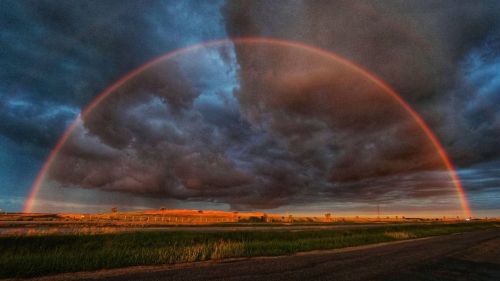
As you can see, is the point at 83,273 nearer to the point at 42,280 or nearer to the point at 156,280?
the point at 42,280

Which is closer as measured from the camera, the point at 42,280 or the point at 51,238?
the point at 42,280

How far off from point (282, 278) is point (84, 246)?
16.8 metres

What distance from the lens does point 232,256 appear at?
20312mm

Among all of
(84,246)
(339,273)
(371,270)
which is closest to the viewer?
(339,273)

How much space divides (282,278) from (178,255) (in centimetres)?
874

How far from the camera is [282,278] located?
11922 millimetres

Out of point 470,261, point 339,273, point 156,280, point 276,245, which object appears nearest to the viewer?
point 156,280

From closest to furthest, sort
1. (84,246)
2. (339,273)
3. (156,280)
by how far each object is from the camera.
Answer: (156,280), (339,273), (84,246)

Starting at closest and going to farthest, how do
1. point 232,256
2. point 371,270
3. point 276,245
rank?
point 371,270, point 232,256, point 276,245

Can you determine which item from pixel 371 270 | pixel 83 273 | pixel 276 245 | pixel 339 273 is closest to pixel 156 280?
pixel 83 273

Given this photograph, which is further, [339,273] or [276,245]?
[276,245]

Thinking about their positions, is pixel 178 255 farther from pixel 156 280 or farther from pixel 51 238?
pixel 51 238

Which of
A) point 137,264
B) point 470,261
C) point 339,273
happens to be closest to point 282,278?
point 339,273

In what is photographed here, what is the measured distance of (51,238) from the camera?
24234mm
